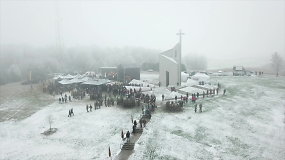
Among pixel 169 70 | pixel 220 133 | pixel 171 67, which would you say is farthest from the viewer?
pixel 169 70

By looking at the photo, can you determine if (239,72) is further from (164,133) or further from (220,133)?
(164,133)

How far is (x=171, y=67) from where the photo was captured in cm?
3572

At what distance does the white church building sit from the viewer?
35.2m

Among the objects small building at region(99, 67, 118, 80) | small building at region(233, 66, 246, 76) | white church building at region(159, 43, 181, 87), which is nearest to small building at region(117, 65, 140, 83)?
small building at region(99, 67, 118, 80)

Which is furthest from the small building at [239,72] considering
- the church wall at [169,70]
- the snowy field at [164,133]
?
the snowy field at [164,133]

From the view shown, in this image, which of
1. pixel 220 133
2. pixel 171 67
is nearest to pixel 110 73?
pixel 171 67

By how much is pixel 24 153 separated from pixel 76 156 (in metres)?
3.88

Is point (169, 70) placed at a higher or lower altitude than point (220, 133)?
higher

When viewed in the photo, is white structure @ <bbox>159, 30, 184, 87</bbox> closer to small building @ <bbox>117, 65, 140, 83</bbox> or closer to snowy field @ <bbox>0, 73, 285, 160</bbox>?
small building @ <bbox>117, 65, 140, 83</bbox>

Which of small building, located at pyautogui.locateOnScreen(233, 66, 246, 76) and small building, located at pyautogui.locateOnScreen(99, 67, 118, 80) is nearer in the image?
small building, located at pyautogui.locateOnScreen(99, 67, 118, 80)

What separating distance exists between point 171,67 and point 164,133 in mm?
18742

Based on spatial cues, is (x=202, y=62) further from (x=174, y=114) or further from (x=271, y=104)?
(x=174, y=114)

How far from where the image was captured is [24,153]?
16.0 m

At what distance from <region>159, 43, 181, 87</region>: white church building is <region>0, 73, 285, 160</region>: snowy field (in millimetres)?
9287
